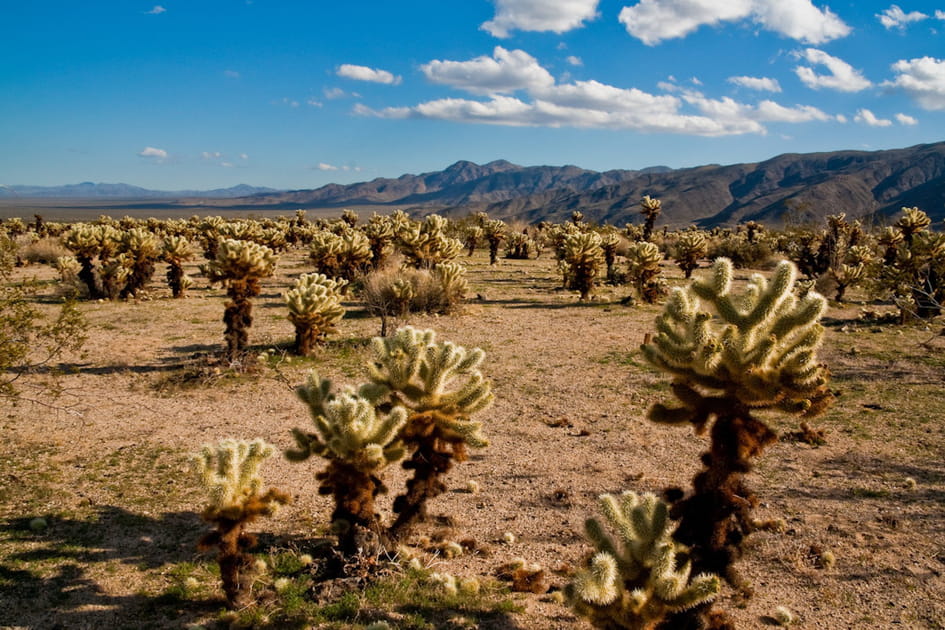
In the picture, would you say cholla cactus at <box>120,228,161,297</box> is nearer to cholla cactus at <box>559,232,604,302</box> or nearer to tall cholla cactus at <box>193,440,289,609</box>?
cholla cactus at <box>559,232,604,302</box>

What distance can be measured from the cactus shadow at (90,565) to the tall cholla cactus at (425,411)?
215 centimetres

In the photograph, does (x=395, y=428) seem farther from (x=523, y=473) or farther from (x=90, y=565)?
(x=90, y=565)

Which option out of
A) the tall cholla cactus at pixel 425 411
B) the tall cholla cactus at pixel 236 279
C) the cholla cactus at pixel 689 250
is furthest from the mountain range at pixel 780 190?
the tall cholla cactus at pixel 425 411

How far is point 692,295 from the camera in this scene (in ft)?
17.9

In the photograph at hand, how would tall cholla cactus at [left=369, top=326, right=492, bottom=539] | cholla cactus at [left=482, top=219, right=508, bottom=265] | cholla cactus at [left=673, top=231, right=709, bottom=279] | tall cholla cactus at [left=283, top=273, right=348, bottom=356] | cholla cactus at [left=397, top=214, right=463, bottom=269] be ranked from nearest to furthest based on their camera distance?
tall cholla cactus at [left=369, top=326, right=492, bottom=539] → tall cholla cactus at [left=283, top=273, right=348, bottom=356] → cholla cactus at [left=397, top=214, right=463, bottom=269] → cholla cactus at [left=673, top=231, right=709, bottom=279] → cholla cactus at [left=482, top=219, right=508, bottom=265]

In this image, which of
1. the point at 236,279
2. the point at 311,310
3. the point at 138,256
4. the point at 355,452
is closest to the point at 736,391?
the point at 355,452

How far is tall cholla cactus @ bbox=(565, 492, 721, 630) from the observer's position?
13.3 ft

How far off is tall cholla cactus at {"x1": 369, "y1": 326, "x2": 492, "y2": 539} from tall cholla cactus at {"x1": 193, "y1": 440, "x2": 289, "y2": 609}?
1308 mm

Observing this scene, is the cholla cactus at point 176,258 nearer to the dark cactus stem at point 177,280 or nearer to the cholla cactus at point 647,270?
the dark cactus stem at point 177,280

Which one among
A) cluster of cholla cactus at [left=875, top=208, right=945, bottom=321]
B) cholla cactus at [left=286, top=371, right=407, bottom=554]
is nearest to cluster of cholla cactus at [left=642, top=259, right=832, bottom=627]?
cholla cactus at [left=286, top=371, right=407, bottom=554]

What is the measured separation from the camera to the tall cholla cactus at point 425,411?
5.80 m

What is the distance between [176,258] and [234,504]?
16532 millimetres

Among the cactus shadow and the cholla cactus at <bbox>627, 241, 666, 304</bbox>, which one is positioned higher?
the cholla cactus at <bbox>627, 241, 666, 304</bbox>

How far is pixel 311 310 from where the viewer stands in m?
12.9
